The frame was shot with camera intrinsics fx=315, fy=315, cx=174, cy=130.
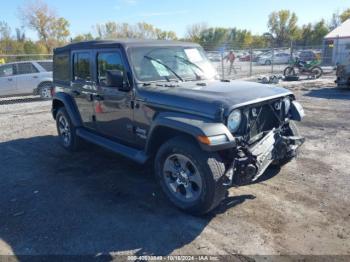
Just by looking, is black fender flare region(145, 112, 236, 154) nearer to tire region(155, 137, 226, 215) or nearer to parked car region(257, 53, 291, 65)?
tire region(155, 137, 226, 215)

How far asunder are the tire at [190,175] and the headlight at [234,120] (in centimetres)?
36

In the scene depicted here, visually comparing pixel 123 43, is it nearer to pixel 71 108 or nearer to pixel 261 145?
pixel 71 108

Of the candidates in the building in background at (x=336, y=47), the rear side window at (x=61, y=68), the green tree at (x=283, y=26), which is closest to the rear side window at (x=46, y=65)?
the rear side window at (x=61, y=68)

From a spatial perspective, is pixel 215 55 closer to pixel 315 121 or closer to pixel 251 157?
pixel 315 121

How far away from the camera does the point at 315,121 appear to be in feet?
26.7

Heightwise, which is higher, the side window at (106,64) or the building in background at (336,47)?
the building in background at (336,47)

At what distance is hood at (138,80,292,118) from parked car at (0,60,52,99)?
394 inches

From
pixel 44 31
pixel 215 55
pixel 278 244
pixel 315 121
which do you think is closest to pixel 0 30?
pixel 44 31

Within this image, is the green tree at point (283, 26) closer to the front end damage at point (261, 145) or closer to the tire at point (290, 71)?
the tire at point (290, 71)

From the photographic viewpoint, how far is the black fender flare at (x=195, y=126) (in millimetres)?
3256

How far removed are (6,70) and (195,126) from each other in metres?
11.9

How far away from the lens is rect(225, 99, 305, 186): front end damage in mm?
3512

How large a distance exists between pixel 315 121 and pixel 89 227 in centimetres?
663

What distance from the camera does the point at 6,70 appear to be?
12641 mm
